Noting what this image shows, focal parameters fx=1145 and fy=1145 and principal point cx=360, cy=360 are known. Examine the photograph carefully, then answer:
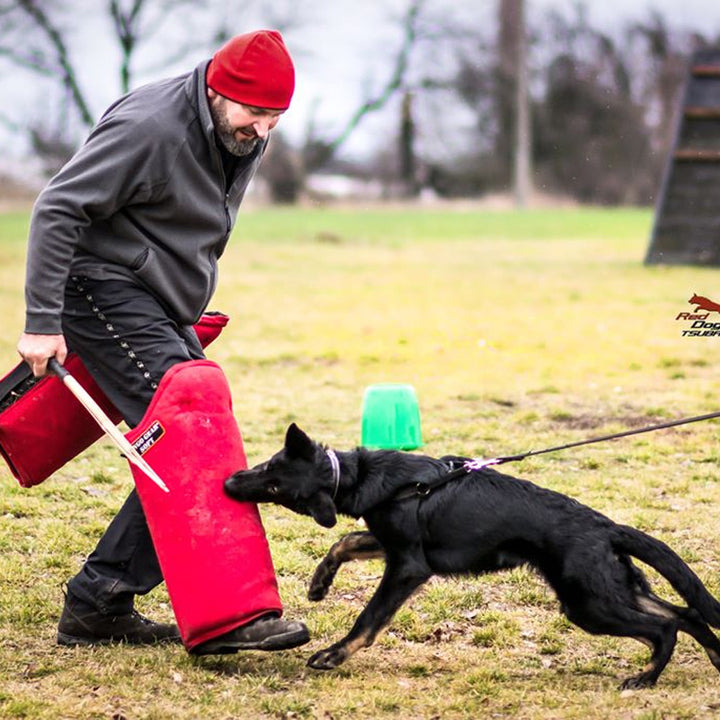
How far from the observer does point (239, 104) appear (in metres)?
4.03

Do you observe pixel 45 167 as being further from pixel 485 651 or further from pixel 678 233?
pixel 485 651

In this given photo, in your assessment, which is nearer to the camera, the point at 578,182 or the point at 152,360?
the point at 152,360

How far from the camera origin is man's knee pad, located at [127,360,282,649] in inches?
156

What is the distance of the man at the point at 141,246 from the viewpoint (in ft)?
13.0

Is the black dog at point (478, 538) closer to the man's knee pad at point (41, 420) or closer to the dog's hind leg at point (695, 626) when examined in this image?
the dog's hind leg at point (695, 626)

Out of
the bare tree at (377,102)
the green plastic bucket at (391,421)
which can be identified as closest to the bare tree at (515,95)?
the bare tree at (377,102)

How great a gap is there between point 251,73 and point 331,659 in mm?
2109

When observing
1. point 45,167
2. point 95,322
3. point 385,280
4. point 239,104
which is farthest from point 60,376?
point 45,167

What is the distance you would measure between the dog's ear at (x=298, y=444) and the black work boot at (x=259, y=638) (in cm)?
60

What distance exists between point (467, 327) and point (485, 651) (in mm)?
8890

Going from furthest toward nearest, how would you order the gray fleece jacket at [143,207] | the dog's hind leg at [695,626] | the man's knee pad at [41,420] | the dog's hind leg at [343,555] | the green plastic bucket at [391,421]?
the green plastic bucket at [391,421] < the dog's hind leg at [343,555] < the man's knee pad at [41,420] < the dog's hind leg at [695,626] < the gray fleece jacket at [143,207]

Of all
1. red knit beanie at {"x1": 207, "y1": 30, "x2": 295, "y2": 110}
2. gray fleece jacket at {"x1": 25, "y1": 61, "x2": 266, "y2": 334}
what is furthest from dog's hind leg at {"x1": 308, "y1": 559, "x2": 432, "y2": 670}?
red knit beanie at {"x1": 207, "y1": 30, "x2": 295, "y2": 110}

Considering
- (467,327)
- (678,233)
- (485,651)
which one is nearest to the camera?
(485,651)

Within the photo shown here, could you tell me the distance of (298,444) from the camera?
4.18m
